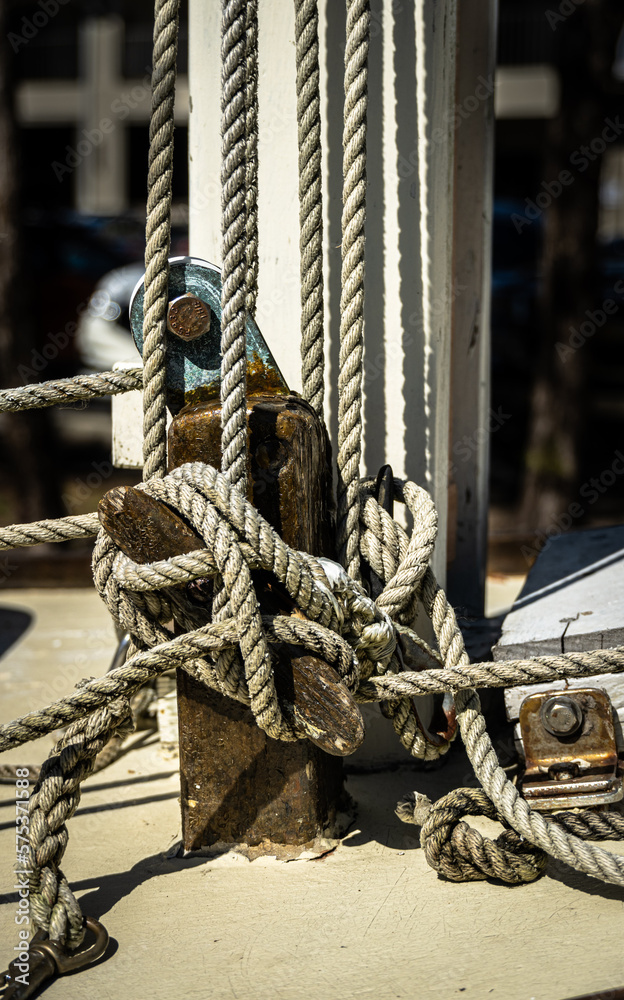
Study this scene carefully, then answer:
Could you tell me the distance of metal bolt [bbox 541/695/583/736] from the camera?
5.57 ft

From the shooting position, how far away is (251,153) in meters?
1.70

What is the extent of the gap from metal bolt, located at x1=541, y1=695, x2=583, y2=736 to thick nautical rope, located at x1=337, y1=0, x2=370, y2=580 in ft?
1.42

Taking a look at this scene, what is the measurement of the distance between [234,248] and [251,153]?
0.22 metres

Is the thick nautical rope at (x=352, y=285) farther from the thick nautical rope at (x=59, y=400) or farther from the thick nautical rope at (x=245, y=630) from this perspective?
the thick nautical rope at (x=59, y=400)

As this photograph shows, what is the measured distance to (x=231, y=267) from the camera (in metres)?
1.60

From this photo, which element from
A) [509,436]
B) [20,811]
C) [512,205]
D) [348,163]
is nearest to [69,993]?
[20,811]

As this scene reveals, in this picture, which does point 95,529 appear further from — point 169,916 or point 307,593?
point 169,916

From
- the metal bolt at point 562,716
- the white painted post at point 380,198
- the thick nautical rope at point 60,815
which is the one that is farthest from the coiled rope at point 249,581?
the white painted post at point 380,198

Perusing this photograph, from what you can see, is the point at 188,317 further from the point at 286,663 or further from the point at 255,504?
the point at 286,663

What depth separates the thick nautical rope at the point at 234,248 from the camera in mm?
1577

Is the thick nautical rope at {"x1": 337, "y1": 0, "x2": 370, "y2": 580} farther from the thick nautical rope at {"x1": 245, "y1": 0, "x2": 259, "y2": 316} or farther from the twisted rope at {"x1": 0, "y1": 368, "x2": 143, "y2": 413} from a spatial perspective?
the twisted rope at {"x1": 0, "y1": 368, "x2": 143, "y2": 413}

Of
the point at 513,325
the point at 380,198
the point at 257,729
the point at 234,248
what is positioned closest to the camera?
the point at 234,248

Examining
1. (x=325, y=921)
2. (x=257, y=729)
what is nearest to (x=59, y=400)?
(x=257, y=729)

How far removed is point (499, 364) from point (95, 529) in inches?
261
